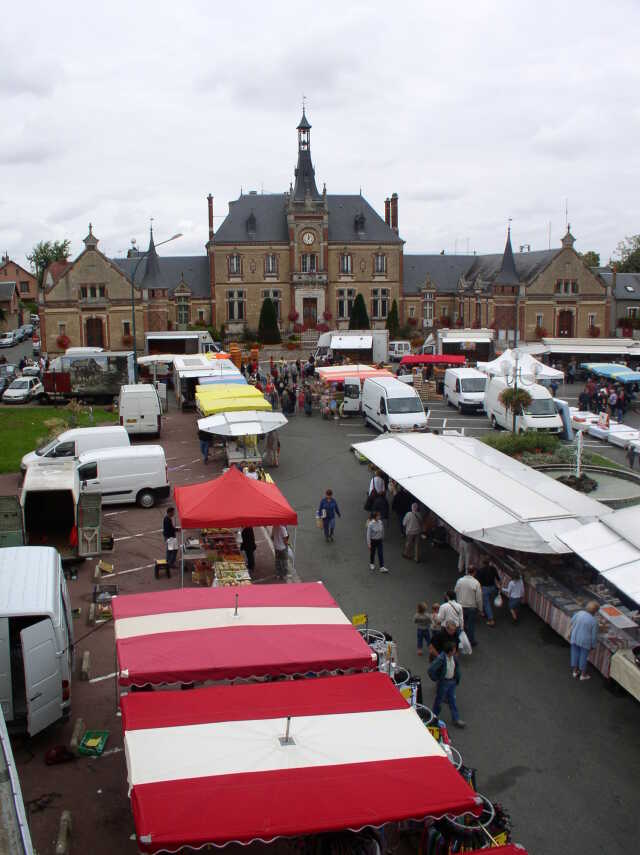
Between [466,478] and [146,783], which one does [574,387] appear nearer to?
[466,478]

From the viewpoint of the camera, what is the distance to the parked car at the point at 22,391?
39531mm

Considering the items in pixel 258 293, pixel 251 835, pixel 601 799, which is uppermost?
pixel 258 293

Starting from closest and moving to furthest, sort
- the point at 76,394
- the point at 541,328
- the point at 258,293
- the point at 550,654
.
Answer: the point at 550,654
the point at 76,394
the point at 541,328
the point at 258,293

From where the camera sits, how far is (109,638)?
1284cm

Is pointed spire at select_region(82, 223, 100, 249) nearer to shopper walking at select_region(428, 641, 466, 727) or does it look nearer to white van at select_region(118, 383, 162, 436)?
white van at select_region(118, 383, 162, 436)

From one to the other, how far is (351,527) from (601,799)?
10354 millimetres

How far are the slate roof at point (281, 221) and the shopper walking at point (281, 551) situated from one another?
5315 cm

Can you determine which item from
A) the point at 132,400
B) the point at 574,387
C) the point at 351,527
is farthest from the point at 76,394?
the point at 574,387

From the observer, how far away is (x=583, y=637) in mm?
11320


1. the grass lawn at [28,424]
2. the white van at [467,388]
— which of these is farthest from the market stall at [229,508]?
the white van at [467,388]

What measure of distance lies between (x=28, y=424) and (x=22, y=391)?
27.3 feet

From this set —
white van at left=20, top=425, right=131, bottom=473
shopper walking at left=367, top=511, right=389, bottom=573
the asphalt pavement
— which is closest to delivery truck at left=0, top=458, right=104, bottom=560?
white van at left=20, top=425, right=131, bottom=473

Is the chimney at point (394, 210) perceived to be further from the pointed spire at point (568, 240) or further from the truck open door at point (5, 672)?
the truck open door at point (5, 672)

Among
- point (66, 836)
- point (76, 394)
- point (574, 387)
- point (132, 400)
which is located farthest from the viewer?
point (574, 387)
